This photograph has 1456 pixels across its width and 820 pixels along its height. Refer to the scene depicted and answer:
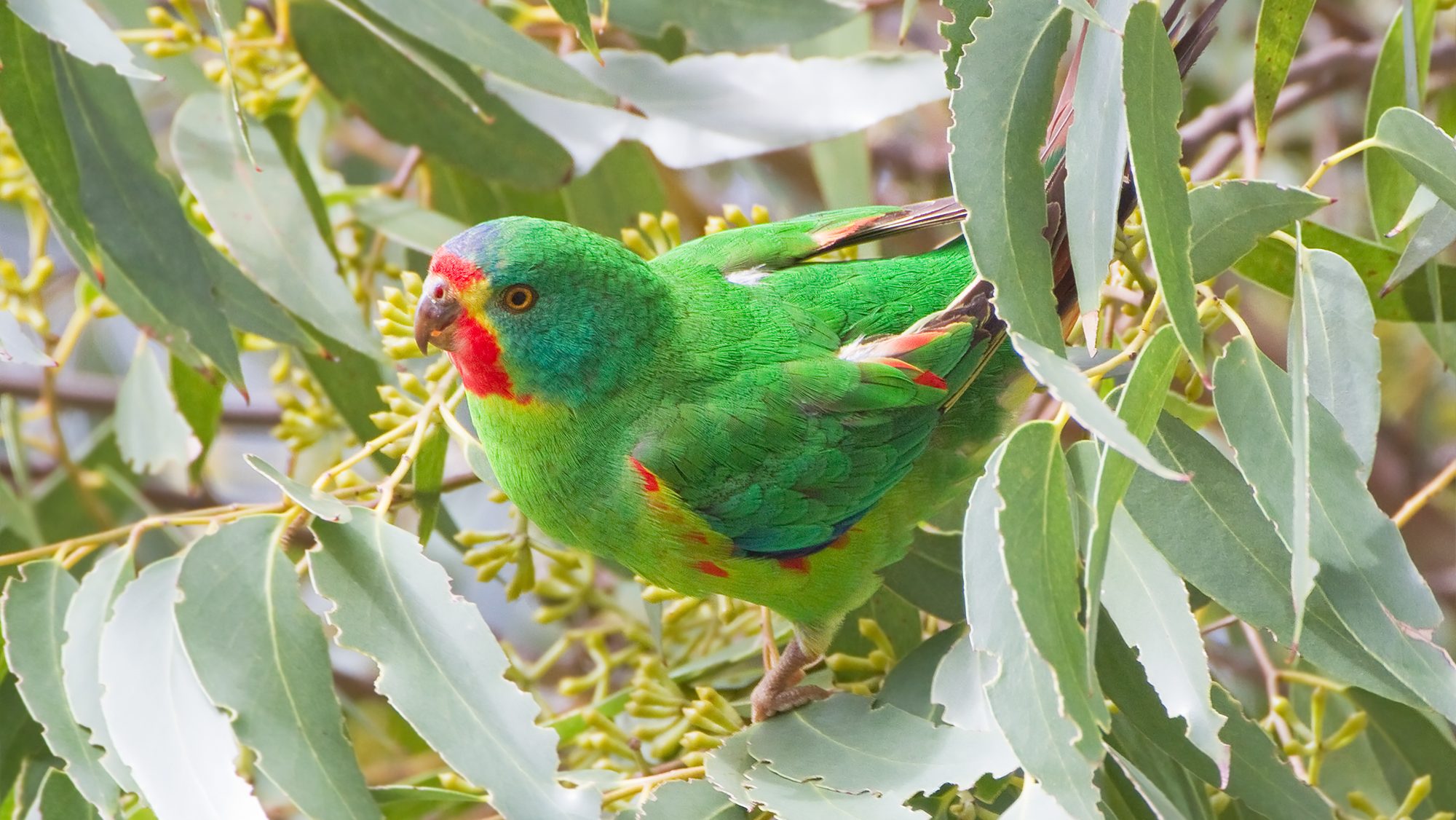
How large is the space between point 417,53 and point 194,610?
110 cm

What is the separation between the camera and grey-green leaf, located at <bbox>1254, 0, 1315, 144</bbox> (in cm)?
183

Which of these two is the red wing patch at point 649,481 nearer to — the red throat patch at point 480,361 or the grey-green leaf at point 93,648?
the red throat patch at point 480,361

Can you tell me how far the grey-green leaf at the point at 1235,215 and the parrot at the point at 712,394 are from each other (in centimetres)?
19

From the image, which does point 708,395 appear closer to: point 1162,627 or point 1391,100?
point 1162,627

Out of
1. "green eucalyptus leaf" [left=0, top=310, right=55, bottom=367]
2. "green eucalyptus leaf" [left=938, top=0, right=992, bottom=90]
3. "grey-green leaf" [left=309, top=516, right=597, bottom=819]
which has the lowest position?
"grey-green leaf" [left=309, top=516, right=597, bottom=819]

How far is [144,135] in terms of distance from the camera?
7.53 ft

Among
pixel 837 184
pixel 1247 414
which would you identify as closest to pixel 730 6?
pixel 837 184

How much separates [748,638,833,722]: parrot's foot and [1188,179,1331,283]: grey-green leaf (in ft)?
Result: 2.72

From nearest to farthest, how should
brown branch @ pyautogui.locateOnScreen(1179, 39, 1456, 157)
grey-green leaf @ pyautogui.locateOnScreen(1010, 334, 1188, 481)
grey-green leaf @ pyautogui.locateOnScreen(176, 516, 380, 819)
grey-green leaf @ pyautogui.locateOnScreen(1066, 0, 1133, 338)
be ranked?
grey-green leaf @ pyautogui.locateOnScreen(1010, 334, 1188, 481), grey-green leaf @ pyautogui.locateOnScreen(1066, 0, 1133, 338), grey-green leaf @ pyautogui.locateOnScreen(176, 516, 380, 819), brown branch @ pyautogui.locateOnScreen(1179, 39, 1456, 157)

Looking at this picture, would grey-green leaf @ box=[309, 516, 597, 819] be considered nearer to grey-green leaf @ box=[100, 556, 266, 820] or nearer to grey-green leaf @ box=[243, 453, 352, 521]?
grey-green leaf @ box=[243, 453, 352, 521]

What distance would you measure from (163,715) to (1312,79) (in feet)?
8.80

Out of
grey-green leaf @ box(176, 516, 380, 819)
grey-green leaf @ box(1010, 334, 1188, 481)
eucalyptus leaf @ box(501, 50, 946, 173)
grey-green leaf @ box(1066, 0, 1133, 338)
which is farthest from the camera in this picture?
eucalyptus leaf @ box(501, 50, 946, 173)

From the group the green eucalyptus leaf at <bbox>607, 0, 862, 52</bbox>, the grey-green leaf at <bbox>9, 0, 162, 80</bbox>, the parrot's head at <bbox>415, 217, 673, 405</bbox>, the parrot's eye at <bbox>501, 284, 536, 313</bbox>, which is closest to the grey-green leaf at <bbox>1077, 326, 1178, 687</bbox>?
the parrot's head at <bbox>415, 217, 673, 405</bbox>

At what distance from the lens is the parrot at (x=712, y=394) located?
1.86 meters
